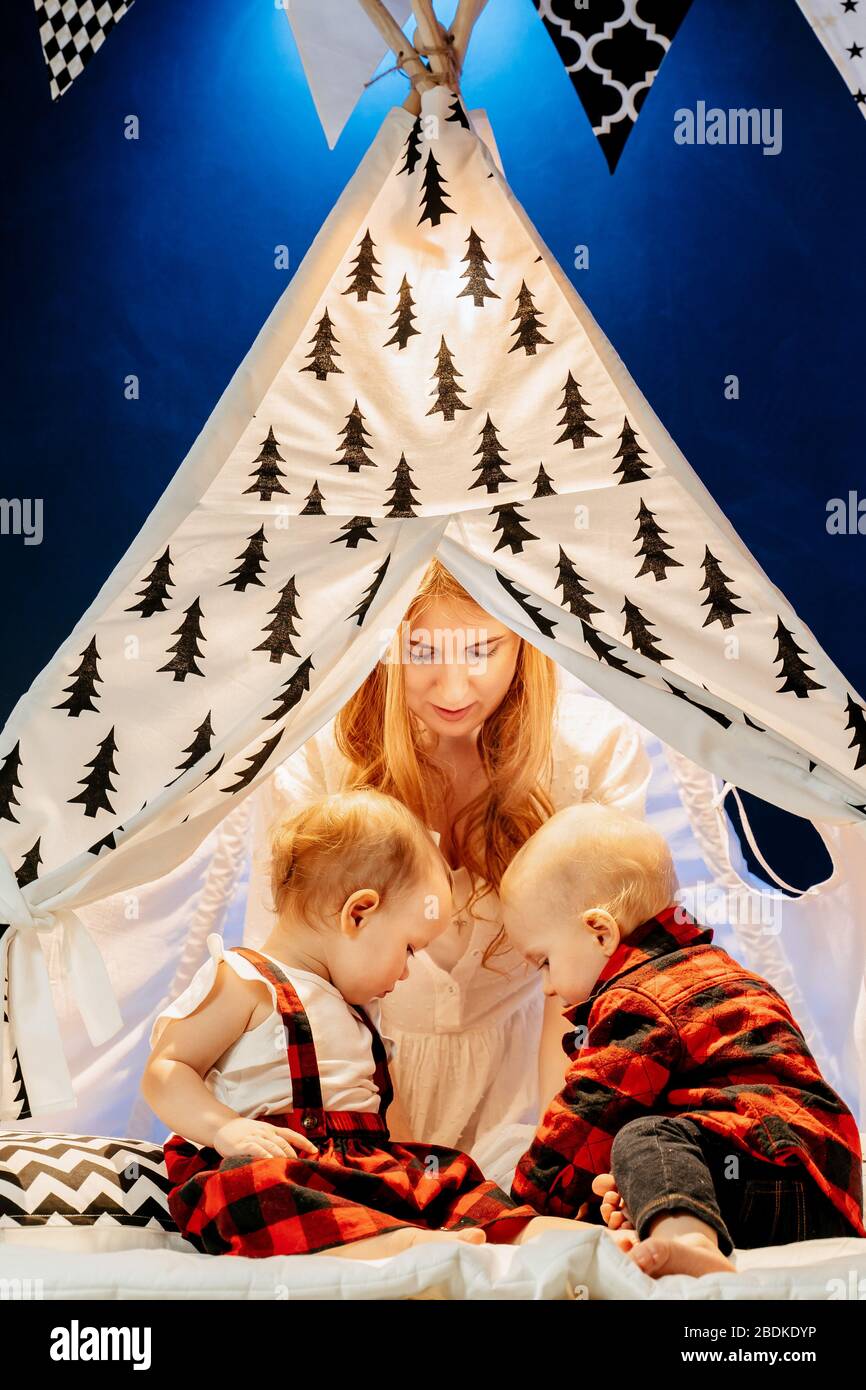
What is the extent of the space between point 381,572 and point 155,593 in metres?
0.29

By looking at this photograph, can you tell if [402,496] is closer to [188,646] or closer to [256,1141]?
[188,646]

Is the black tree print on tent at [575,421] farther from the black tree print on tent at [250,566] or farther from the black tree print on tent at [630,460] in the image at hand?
the black tree print on tent at [250,566]

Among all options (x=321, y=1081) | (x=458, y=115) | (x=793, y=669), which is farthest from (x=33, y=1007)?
(x=458, y=115)

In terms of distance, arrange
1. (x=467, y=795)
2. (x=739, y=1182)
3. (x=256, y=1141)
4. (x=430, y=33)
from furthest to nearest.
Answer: (x=467, y=795), (x=430, y=33), (x=256, y=1141), (x=739, y=1182)

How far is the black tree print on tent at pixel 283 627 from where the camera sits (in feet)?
6.29

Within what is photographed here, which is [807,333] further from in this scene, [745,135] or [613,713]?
[613,713]

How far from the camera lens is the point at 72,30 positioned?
2.21 metres

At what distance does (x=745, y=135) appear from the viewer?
3736 millimetres

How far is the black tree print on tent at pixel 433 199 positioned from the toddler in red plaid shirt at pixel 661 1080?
838mm

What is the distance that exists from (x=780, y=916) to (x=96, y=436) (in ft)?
7.33

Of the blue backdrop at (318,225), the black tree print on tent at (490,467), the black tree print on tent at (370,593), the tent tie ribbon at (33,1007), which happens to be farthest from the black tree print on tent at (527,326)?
the blue backdrop at (318,225)

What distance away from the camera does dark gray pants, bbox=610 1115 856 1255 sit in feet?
5.56

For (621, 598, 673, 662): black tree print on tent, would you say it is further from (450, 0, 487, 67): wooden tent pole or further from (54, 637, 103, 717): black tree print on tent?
(450, 0, 487, 67): wooden tent pole
